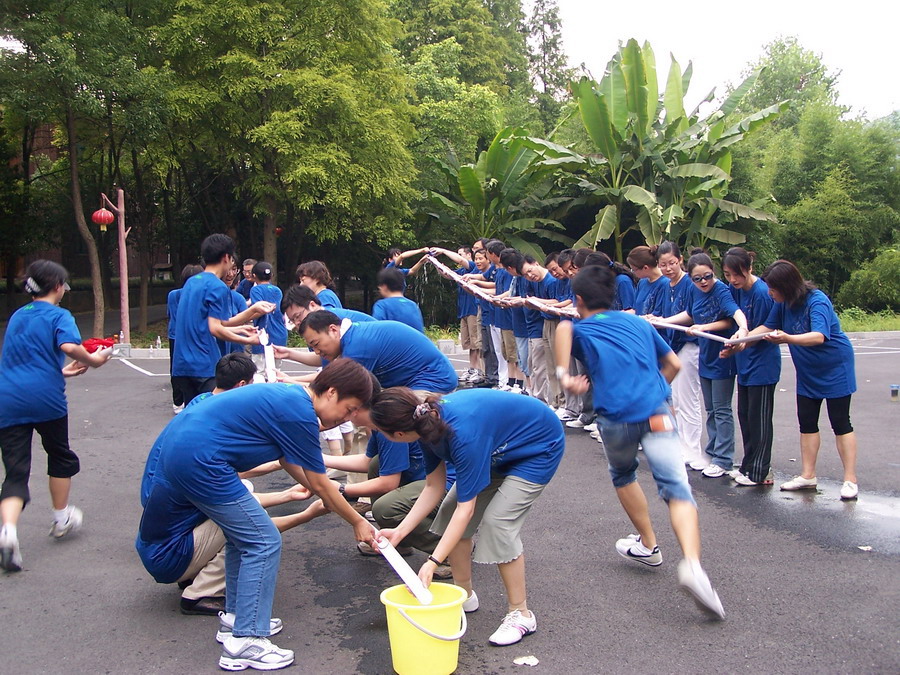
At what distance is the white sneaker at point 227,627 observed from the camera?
13.0ft

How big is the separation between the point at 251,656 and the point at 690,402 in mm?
4788

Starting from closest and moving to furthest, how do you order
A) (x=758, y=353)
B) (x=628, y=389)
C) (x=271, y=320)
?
(x=628, y=389) < (x=758, y=353) < (x=271, y=320)

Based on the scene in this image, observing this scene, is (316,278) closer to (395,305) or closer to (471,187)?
(395,305)

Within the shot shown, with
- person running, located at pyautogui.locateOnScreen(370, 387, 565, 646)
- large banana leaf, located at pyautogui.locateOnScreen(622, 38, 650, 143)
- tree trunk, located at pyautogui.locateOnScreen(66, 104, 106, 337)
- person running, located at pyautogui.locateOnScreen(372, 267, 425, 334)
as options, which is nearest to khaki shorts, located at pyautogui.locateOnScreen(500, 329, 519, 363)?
person running, located at pyautogui.locateOnScreen(372, 267, 425, 334)

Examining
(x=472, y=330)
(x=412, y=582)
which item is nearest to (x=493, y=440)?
(x=412, y=582)

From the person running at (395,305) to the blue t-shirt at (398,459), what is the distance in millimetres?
1741

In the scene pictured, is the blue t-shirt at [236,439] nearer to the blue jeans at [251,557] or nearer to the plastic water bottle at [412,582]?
the blue jeans at [251,557]

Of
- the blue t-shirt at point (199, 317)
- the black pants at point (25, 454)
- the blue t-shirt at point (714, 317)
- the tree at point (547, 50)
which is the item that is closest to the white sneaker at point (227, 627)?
the black pants at point (25, 454)

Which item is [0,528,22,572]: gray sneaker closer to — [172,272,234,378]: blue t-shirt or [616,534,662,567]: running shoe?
[172,272,234,378]: blue t-shirt

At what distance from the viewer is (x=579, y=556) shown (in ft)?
17.1

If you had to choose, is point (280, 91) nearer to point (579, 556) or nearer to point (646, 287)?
point (646, 287)

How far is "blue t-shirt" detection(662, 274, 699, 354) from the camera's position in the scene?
23.8 feet

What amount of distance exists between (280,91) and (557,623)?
56.9 ft

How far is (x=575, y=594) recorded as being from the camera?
15.1 feet
